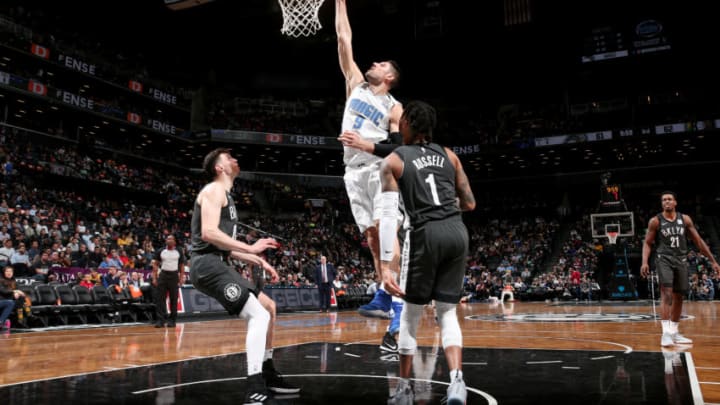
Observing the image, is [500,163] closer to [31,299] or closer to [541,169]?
[541,169]

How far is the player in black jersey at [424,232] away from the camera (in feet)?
10.4

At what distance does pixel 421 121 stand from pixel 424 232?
27.2 inches

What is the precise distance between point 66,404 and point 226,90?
118 ft

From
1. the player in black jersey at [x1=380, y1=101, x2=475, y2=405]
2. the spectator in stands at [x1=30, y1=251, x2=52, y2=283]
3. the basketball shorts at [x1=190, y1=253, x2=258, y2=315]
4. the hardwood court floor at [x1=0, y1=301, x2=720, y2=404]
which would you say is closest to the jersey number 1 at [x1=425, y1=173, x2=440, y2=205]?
the player in black jersey at [x1=380, y1=101, x2=475, y2=405]

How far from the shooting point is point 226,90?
3750 centimetres

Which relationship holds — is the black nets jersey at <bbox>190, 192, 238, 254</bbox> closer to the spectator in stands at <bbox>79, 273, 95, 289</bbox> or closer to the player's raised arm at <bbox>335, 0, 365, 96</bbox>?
the player's raised arm at <bbox>335, 0, 365, 96</bbox>

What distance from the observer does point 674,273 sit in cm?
677

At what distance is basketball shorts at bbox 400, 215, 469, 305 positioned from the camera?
3.15 meters

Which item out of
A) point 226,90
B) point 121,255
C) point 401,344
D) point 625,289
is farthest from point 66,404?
point 226,90

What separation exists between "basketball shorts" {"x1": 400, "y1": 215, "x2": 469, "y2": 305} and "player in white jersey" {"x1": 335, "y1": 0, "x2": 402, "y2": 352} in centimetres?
132

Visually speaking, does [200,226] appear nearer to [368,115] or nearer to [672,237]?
[368,115]

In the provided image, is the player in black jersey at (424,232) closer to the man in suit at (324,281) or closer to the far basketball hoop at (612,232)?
the man in suit at (324,281)

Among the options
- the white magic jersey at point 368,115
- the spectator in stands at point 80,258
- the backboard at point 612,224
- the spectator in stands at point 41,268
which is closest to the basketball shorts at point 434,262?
the white magic jersey at point 368,115

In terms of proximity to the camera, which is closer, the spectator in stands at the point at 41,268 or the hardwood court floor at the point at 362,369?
the hardwood court floor at the point at 362,369
